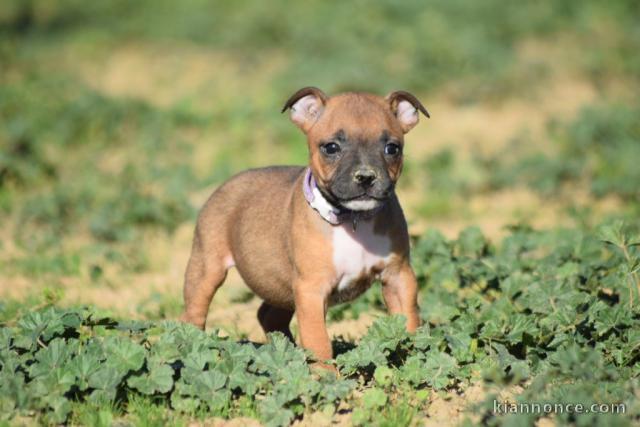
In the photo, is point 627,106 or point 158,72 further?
point 158,72

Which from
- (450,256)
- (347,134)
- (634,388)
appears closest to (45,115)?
(450,256)

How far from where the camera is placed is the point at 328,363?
5379 millimetres

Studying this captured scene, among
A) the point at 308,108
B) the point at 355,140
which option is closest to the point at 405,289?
the point at 355,140

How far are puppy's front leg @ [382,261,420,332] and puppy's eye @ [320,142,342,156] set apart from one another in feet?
2.71

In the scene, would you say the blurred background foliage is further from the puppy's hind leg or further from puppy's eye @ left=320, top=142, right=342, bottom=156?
puppy's eye @ left=320, top=142, right=342, bottom=156

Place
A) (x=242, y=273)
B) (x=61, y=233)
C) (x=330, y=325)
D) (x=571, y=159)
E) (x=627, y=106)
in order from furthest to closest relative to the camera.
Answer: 1. (x=627, y=106)
2. (x=571, y=159)
3. (x=61, y=233)
4. (x=330, y=325)
5. (x=242, y=273)

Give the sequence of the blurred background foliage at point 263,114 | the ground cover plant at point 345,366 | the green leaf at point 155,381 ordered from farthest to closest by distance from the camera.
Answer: the blurred background foliage at point 263,114 → the green leaf at point 155,381 → the ground cover plant at point 345,366

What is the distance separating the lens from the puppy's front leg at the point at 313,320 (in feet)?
18.2

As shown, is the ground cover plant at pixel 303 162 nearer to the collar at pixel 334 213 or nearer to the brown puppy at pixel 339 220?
the brown puppy at pixel 339 220

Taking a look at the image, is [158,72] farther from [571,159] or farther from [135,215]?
[571,159]

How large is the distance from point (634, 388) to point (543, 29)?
50.0 feet

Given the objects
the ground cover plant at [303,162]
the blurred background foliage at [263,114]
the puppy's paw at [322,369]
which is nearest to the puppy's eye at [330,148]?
the ground cover plant at [303,162]

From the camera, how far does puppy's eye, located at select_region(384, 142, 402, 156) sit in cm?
562

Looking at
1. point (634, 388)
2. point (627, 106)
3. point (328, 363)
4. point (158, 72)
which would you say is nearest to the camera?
point (634, 388)
